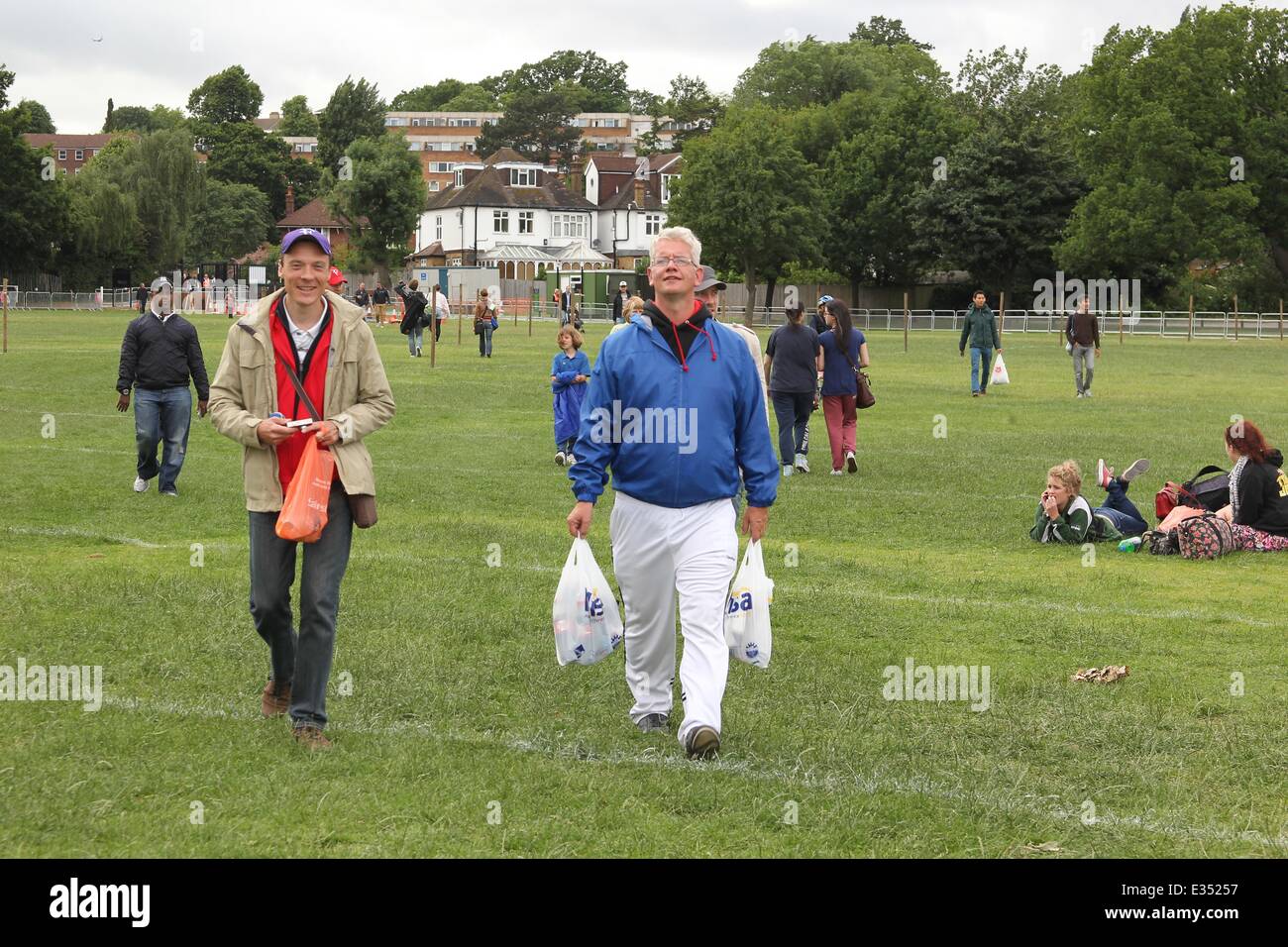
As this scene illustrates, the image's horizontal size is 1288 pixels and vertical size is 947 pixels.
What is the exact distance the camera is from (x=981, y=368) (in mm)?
31766

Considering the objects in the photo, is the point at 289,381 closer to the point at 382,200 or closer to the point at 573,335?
the point at 573,335

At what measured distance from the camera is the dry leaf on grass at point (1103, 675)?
8.62 meters

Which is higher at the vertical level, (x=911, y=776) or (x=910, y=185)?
(x=910, y=185)

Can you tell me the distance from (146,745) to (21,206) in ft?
305

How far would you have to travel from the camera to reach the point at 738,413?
24.2 feet

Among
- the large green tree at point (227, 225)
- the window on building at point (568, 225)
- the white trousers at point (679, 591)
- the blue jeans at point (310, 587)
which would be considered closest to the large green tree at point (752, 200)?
the window on building at point (568, 225)

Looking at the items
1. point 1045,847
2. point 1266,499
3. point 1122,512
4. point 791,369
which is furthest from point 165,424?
point 1045,847

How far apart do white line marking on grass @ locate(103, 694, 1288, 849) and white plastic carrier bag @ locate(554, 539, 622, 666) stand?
0.49 metres

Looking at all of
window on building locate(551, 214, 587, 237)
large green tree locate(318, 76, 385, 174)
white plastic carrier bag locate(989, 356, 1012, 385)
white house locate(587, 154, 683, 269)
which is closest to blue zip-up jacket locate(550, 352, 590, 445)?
white plastic carrier bag locate(989, 356, 1012, 385)

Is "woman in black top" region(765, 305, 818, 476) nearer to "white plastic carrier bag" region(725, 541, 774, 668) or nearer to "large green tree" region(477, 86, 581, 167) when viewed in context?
"white plastic carrier bag" region(725, 541, 774, 668)

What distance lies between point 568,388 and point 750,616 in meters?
11.7

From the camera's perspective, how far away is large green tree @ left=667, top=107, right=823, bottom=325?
81438 mm

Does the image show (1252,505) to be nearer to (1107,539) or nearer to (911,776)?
(1107,539)
